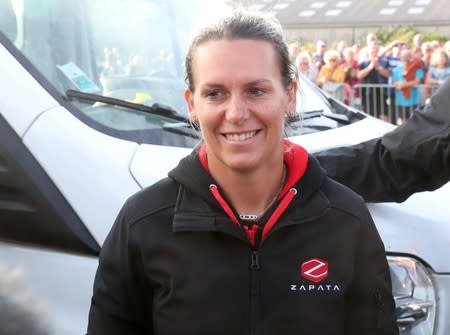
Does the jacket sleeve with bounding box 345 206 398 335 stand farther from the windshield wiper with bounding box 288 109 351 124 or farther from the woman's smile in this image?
the windshield wiper with bounding box 288 109 351 124

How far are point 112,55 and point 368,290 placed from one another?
58.7 inches

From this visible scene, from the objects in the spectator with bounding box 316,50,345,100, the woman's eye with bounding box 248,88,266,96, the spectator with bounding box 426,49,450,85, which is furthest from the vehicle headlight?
the spectator with bounding box 426,49,450,85

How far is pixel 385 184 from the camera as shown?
271cm

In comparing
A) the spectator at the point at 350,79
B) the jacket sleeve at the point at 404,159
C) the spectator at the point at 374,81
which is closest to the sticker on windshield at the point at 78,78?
the jacket sleeve at the point at 404,159

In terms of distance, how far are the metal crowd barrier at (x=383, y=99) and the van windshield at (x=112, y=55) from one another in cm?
811

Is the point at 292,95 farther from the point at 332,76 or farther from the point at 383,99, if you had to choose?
the point at 332,76

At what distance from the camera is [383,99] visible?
11.2 metres

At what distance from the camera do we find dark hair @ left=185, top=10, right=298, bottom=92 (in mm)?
1771

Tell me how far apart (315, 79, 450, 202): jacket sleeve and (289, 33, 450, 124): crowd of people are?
7492 millimetres

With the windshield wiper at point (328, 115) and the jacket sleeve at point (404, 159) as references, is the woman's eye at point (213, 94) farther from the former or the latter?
the windshield wiper at point (328, 115)

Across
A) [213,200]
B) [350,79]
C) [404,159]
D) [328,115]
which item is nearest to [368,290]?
[213,200]

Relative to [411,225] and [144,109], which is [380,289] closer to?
[411,225]

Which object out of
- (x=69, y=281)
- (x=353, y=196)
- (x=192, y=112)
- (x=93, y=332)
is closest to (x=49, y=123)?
(x=69, y=281)

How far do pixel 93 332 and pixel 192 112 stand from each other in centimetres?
57
